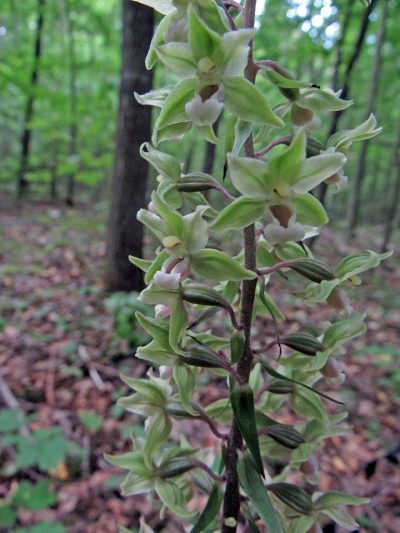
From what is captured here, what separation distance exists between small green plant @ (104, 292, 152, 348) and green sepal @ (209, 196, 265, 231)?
307 centimetres

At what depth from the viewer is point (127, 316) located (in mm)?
4375

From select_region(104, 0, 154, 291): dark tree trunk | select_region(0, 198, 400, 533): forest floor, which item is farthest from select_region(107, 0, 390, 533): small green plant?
select_region(104, 0, 154, 291): dark tree trunk

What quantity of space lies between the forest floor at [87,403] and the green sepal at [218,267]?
78.1 inches

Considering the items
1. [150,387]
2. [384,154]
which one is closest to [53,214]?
[150,387]

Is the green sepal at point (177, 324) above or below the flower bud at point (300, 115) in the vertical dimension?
below

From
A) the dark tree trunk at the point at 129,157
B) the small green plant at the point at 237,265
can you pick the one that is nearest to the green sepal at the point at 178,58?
the small green plant at the point at 237,265

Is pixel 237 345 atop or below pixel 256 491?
atop

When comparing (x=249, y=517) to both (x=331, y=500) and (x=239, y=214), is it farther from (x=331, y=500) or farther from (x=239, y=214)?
(x=239, y=214)

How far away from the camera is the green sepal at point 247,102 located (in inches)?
45.2

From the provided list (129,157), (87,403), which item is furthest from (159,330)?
(129,157)

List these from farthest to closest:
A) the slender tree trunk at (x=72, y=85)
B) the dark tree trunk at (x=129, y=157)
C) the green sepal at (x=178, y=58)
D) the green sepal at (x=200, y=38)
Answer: the slender tree trunk at (x=72, y=85), the dark tree trunk at (x=129, y=157), the green sepal at (x=178, y=58), the green sepal at (x=200, y=38)

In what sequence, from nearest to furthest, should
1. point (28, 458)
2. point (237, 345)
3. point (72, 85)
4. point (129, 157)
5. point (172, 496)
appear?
point (237, 345) < point (172, 496) < point (28, 458) < point (129, 157) < point (72, 85)

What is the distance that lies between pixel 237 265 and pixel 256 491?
28.6 inches

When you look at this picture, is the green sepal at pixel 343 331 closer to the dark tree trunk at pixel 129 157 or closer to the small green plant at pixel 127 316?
the small green plant at pixel 127 316
